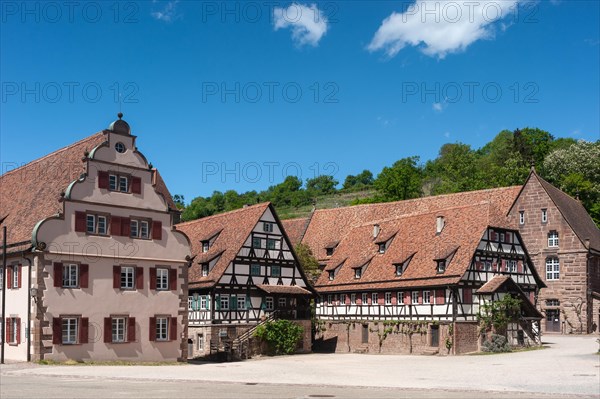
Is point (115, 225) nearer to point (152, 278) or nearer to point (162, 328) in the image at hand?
point (152, 278)

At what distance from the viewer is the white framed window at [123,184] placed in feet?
143

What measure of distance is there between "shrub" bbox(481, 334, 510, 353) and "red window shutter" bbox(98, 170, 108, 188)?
25.8 meters

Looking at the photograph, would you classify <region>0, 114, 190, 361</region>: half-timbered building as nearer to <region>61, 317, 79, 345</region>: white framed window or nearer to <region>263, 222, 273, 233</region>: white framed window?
<region>61, 317, 79, 345</region>: white framed window

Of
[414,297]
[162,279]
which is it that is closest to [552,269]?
[414,297]

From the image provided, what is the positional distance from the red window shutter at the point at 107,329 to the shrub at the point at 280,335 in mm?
11618

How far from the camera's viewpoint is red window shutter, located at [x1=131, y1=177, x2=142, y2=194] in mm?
44031

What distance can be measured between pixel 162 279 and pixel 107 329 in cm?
469

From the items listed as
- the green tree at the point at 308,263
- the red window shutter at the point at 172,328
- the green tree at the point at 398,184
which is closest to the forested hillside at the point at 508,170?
the green tree at the point at 398,184

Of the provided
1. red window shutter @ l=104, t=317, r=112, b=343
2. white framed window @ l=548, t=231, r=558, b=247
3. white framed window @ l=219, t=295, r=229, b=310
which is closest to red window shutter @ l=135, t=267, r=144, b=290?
red window shutter @ l=104, t=317, r=112, b=343

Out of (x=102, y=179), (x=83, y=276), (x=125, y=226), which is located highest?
(x=102, y=179)

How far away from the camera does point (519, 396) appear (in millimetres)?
24609

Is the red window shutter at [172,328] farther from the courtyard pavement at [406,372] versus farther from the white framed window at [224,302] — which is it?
the white framed window at [224,302]

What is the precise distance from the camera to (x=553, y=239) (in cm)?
6838

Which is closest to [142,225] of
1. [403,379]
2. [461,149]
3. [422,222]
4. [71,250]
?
[71,250]
